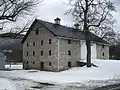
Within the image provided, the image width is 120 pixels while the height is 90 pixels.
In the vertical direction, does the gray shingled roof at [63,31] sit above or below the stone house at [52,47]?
above

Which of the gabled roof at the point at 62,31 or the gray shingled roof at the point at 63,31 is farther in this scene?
the gray shingled roof at the point at 63,31

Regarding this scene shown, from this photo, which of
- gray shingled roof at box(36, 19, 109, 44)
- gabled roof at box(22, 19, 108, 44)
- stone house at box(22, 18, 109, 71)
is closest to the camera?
stone house at box(22, 18, 109, 71)

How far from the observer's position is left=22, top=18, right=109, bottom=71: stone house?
4084 cm

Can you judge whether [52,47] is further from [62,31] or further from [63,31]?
[63,31]

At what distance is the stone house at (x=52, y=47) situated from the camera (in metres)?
40.8

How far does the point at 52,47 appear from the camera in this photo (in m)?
41.4

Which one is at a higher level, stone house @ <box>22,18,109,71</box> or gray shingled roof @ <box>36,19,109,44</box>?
gray shingled roof @ <box>36,19,109,44</box>

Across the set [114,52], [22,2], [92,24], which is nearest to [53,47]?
[92,24]

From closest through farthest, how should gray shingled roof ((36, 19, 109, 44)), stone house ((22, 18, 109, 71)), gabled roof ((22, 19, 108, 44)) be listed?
stone house ((22, 18, 109, 71)) → gabled roof ((22, 19, 108, 44)) → gray shingled roof ((36, 19, 109, 44))

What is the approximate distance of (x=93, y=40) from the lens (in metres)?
48.2

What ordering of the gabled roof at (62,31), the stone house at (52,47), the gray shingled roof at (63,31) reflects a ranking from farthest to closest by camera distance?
the gray shingled roof at (63,31) → the gabled roof at (62,31) → the stone house at (52,47)

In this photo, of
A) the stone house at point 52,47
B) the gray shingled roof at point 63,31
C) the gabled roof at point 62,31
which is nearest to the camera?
the stone house at point 52,47

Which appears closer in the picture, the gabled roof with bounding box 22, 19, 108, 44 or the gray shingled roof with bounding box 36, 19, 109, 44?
the gabled roof with bounding box 22, 19, 108, 44

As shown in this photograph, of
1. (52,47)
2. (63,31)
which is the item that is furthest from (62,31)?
(52,47)
